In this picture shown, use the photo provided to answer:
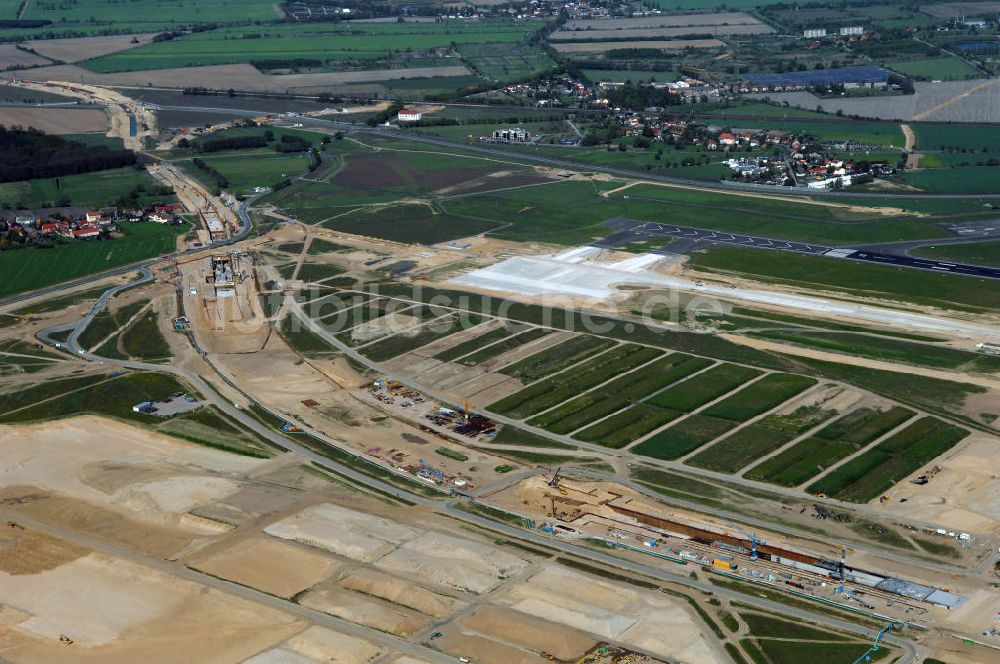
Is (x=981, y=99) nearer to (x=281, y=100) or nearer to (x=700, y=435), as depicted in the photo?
(x=281, y=100)

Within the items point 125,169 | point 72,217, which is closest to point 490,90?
point 125,169

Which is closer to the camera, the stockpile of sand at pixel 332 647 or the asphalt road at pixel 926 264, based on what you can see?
the stockpile of sand at pixel 332 647

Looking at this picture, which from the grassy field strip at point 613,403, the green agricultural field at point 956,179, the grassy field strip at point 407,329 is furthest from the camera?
the green agricultural field at point 956,179

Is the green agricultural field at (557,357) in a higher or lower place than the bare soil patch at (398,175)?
lower

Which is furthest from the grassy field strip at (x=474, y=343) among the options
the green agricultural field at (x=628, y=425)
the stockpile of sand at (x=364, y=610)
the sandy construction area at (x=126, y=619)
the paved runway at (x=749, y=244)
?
the sandy construction area at (x=126, y=619)

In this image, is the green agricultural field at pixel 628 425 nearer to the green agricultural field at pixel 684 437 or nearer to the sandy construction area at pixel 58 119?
the green agricultural field at pixel 684 437

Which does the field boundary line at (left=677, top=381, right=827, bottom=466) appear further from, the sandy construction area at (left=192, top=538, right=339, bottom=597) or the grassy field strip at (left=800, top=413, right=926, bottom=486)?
the sandy construction area at (left=192, top=538, right=339, bottom=597)

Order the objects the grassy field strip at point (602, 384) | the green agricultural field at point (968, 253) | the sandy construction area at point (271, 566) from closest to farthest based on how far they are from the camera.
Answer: the sandy construction area at point (271, 566)
the grassy field strip at point (602, 384)
the green agricultural field at point (968, 253)
